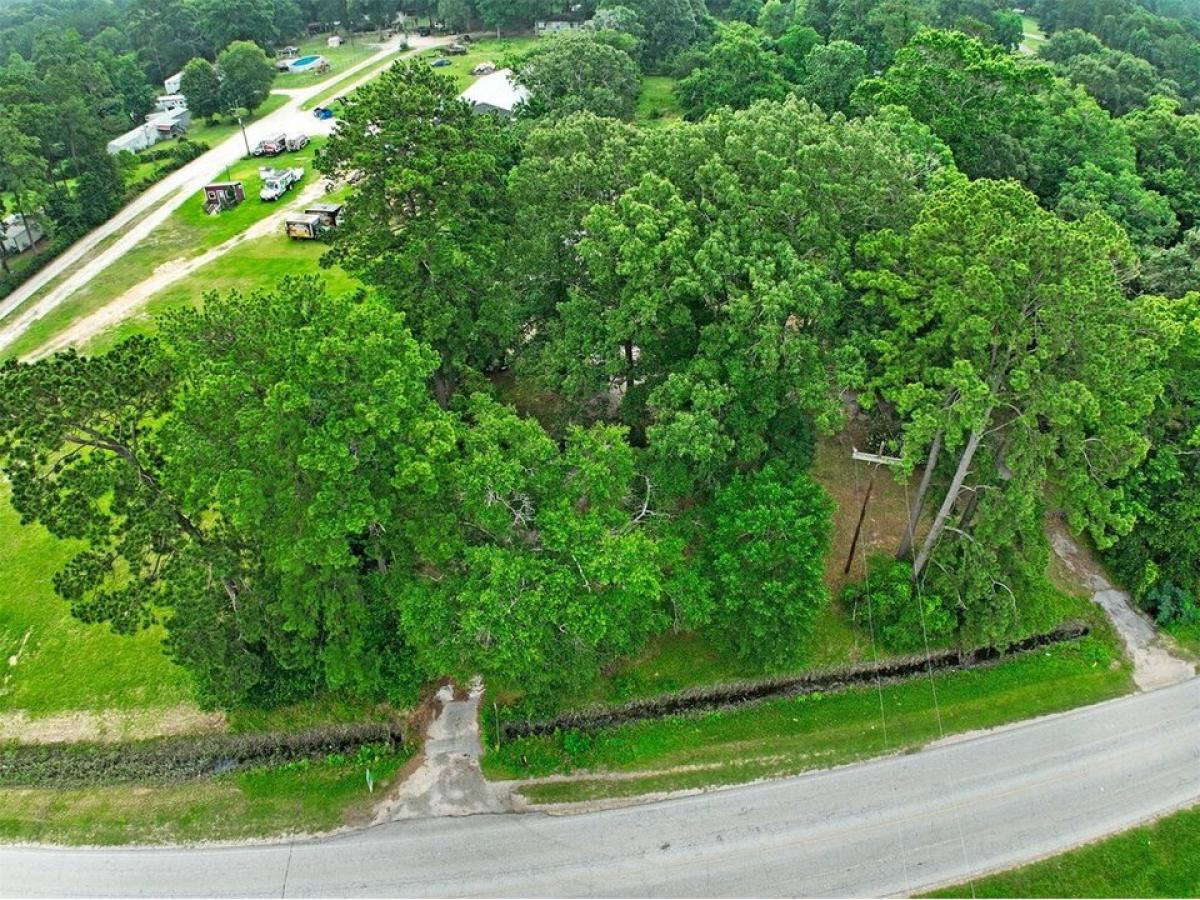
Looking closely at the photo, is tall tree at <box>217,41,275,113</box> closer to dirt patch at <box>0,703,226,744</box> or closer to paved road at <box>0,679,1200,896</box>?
dirt patch at <box>0,703,226,744</box>

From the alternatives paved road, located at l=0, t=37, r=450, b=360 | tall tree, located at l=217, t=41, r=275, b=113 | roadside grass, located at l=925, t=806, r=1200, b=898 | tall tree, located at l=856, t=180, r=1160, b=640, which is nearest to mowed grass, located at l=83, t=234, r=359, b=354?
paved road, located at l=0, t=37, r=450, b=360

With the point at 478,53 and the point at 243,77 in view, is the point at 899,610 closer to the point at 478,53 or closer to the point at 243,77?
the point at 243,77

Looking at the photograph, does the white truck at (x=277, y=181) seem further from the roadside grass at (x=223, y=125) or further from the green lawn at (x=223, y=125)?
the green lawn at (x=223, y=125)

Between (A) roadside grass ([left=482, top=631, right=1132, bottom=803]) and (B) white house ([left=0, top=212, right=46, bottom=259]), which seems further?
(B) white house ([left=0, top=212, right=46, bottom=259])

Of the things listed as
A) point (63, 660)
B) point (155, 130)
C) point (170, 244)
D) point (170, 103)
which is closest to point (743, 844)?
point (63, 660)

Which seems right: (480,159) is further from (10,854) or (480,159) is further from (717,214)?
(10,854)

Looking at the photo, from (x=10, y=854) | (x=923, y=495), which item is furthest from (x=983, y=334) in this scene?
(x=10, y=854)
